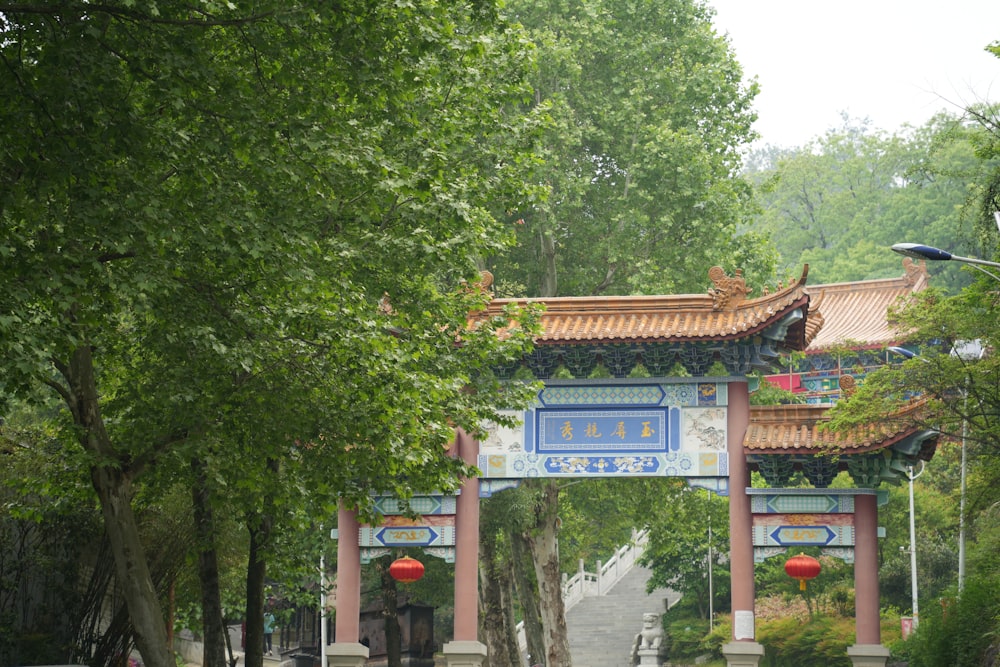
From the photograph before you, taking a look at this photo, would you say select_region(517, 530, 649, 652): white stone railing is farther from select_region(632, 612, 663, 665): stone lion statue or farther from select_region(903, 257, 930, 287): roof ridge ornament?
select_region(903, 257, 930, 287): roof ridge ornament

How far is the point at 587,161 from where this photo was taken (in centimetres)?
2647

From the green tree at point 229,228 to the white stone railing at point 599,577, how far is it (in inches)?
898

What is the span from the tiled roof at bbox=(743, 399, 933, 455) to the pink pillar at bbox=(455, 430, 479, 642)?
12.1 feet

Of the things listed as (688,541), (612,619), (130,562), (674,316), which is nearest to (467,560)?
(674,316)

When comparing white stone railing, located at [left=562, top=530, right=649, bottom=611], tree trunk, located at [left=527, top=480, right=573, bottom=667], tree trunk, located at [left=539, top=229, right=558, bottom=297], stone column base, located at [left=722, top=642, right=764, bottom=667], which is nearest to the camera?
stone column base, located at [left=722, top=642, right=764, bottom=667]

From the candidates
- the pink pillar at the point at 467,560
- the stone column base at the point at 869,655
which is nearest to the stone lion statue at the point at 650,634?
the pink pillar at the point at 467,560

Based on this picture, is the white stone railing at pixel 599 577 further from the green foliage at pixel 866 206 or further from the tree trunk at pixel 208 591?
the tree trunk at pixel 208 591

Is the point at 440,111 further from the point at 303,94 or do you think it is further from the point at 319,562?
the point at 319,562

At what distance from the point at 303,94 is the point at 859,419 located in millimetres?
8120

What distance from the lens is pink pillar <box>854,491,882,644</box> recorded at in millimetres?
16422

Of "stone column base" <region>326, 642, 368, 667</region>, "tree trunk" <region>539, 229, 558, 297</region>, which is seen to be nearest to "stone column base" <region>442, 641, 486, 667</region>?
"stone column base" <region>326, 642, 368, 667</region>

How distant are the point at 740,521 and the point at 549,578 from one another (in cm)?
556

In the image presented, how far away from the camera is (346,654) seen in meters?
17.1

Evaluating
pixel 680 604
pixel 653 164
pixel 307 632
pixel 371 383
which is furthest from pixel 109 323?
pixel 680 604
